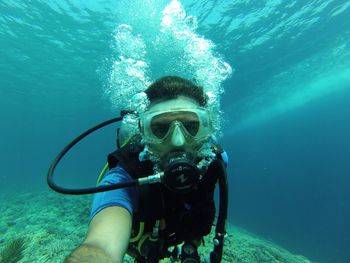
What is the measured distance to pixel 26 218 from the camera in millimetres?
13586

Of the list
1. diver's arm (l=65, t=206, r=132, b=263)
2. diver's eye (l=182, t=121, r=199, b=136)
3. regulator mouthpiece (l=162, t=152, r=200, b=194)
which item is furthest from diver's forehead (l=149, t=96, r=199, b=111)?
diver's arm (l=65, t=206, r=132, b=263)

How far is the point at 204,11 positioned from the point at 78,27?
9927 mm

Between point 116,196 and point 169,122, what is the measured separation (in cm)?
116

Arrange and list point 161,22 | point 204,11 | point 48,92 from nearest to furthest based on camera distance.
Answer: point 204,11 < point 161,22 < point 48,92

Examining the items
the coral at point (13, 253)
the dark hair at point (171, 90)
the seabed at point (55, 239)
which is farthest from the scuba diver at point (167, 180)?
the coral at point (13, 253)

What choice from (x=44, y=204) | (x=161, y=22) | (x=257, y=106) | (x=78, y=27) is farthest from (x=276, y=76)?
(x=44, y=204)

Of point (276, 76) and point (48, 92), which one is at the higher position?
point (276, 76)

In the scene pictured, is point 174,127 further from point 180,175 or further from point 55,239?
point 55,239

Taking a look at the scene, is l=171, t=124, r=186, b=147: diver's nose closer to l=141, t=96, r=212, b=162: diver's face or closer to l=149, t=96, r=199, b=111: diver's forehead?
l=141, t=96, r=212, b=162: diver's face

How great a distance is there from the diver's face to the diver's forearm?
1513mm

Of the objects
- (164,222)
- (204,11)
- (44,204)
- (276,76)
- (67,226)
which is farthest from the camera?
(276,76)

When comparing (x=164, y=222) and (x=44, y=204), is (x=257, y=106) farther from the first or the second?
(x=164, y=222)

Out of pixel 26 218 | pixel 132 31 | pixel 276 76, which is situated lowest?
pixel 26 218

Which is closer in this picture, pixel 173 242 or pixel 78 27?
pixel 173 242
